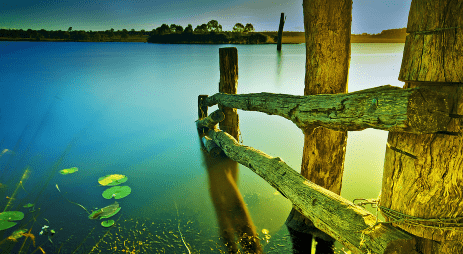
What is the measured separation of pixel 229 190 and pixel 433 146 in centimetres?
346

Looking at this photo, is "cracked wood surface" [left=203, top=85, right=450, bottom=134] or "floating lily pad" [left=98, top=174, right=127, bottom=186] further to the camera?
"floating lily pad" [left=98, top=174, right=127, bottom=186]

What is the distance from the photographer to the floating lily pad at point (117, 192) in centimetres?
418

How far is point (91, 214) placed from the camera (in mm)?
3668

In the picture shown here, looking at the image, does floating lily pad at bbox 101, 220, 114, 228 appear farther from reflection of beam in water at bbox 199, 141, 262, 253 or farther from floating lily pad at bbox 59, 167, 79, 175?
floating lily pad at bbox 59, 167, 79, 175

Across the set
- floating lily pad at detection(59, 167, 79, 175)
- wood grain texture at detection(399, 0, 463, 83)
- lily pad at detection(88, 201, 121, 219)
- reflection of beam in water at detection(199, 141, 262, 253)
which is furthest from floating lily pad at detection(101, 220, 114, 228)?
wood grain texture at detection(399, 0, 463, 83)

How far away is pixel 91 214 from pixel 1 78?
20.7 metres

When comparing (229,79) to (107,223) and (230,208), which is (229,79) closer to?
(230,208)

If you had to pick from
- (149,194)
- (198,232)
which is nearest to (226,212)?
(198,232)

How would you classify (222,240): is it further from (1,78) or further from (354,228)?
(1,78)

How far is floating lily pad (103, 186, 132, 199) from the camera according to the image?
418 centimetres

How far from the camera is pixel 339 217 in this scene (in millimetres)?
1964

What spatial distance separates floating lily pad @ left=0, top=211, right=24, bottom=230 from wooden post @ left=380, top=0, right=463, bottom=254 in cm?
457

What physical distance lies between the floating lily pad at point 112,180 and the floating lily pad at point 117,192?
258 millimetres

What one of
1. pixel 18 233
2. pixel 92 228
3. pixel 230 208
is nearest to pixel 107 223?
pixel 92 228
